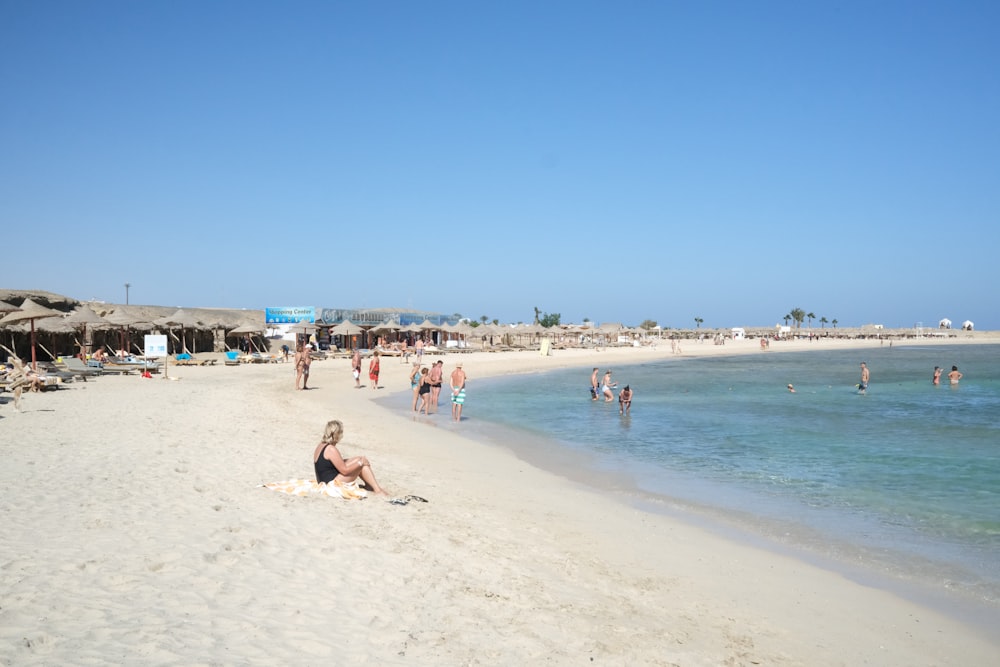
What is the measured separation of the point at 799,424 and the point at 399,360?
2442 centimetres

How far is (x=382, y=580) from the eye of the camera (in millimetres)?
4402

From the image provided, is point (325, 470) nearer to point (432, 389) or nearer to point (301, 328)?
point (432, 389)

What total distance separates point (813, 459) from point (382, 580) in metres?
9.72

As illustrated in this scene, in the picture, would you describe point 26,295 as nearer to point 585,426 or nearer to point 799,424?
point 585,426

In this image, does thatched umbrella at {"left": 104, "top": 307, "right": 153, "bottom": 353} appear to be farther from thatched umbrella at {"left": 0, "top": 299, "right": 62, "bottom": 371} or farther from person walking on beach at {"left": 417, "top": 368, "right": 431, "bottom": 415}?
person walking on beach at {"left": 417, "top": 368, "right": 431, "bottom": 415}

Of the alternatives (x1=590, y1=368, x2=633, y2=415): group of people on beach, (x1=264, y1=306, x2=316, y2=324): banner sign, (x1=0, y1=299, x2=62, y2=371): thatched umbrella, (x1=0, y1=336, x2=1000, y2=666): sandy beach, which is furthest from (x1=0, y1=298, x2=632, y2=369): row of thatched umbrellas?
(x1=590, y1=368, x2=633, y2=415): group of people on beach

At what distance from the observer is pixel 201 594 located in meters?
3.77

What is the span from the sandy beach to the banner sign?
30559 mm

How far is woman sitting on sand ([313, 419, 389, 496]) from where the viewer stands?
6562 mm

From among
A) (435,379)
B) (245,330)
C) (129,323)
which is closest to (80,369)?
(129,323)

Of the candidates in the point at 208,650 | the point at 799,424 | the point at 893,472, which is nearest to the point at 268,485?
the point at 208,650

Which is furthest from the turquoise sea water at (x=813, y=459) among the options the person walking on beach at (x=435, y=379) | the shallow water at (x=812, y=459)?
the person walking on beach at (x=435, y=379)

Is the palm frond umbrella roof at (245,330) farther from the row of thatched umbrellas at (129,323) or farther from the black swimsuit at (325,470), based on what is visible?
the black swimsuit at (325,470)

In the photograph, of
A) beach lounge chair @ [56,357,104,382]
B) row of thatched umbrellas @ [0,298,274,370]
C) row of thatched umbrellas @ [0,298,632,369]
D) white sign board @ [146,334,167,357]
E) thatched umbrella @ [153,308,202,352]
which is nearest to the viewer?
row of thatched umbrellas @ [0,298,274,370]
